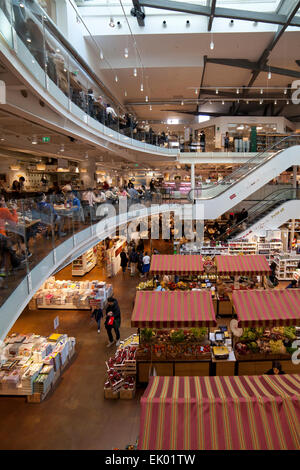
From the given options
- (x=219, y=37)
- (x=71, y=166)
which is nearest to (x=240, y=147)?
(x=219, y=37)

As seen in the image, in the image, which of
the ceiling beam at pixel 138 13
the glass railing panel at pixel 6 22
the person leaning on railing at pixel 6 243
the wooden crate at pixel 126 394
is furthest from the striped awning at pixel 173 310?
the ceiling beam at pixel 138 13

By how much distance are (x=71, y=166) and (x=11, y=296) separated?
13348mm

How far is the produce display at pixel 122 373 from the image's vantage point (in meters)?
6.02

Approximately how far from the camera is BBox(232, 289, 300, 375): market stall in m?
6.44

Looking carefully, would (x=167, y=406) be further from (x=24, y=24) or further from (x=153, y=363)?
(x=24, y=24)

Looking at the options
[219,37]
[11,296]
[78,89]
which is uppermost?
[219,37]

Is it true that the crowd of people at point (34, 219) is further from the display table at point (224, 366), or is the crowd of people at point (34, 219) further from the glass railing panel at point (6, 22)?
the display table at point (224, 366)

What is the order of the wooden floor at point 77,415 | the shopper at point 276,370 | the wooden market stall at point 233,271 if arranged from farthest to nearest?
the wooden market stall at point 233,271
the shopper at point 276,370
the wooden floor at point 77,415

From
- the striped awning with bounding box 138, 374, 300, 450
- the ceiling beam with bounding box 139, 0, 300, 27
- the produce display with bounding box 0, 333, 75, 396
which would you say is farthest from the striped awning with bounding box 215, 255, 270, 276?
the ceiling beam with bounding box 139, 0, 300, 27

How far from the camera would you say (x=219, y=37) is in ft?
43.9

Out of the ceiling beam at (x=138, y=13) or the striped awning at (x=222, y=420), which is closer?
the striped awning at (x=222, y=420)

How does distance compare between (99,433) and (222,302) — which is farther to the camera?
(222,302)

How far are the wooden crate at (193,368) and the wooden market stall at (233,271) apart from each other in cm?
356

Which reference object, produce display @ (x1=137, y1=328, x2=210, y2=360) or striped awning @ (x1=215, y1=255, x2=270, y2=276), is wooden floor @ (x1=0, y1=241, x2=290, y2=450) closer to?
produce display @ (x1=137, y1=328, x2=210, y2=360)
